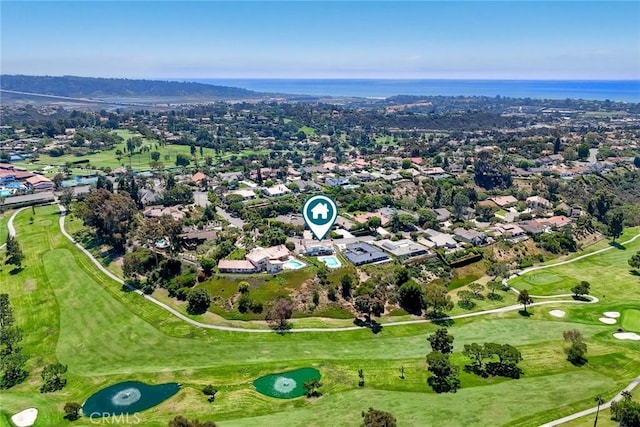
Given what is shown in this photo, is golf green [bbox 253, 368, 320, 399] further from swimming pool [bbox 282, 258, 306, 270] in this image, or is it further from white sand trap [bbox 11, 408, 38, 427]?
swimming pool [bbox 282, 258, 306, 270]

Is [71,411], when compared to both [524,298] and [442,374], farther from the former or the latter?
[524,298]

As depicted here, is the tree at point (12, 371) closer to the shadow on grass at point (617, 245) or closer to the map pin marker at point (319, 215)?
the map pin marker at point (319, 215)

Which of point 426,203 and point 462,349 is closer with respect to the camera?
point 462,349

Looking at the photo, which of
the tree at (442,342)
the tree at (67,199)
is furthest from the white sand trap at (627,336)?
the tree at (67,199)

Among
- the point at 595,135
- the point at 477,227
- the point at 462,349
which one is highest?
the point at 595,135

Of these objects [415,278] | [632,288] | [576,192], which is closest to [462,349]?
[415,278]

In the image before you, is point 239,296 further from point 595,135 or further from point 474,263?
point 595,135

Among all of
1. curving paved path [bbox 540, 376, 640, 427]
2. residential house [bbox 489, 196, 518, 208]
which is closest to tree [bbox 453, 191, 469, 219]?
residential house [bbox 489, 196, 518, 208]

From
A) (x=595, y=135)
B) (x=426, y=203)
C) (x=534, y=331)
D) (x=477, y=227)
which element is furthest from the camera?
(x=595, y=135)
